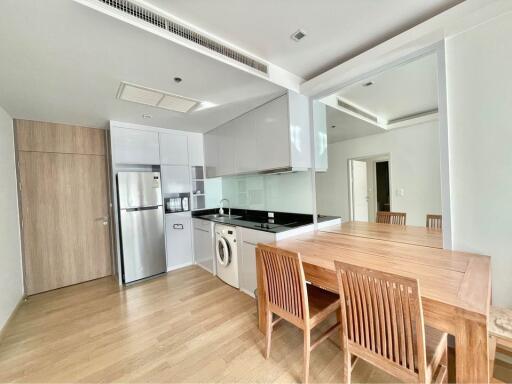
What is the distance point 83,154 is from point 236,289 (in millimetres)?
3055

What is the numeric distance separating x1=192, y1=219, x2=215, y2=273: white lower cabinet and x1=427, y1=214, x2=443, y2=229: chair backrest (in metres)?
2.64

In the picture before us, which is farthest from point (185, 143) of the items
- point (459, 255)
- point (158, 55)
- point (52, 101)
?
point (459, 255)

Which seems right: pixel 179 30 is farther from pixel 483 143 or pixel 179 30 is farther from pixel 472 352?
pixel 472 352

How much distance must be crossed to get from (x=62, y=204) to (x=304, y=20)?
3827mm

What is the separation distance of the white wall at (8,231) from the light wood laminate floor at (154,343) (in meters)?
0.24

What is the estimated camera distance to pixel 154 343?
6.32 ft

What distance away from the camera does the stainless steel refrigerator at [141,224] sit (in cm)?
312

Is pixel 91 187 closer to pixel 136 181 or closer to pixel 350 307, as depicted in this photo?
pixel 136 181

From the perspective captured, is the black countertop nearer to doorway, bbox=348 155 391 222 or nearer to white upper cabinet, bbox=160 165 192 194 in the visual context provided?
doorway, bbox=348 155 391 222

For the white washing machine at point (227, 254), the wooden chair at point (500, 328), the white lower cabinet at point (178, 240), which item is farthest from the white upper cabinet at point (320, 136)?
the white lower cabinet at point (178, 240)

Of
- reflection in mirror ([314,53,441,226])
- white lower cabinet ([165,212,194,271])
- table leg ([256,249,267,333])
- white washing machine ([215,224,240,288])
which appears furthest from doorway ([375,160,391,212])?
white lower cabinet ([165,212,194,271])

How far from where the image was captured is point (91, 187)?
3395mm

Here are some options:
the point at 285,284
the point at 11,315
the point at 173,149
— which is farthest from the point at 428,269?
the point at 11,315

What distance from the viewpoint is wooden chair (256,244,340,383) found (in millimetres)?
1449
